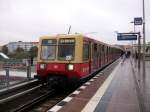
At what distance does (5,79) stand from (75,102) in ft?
16.5

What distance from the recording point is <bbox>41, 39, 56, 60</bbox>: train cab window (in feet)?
52.8

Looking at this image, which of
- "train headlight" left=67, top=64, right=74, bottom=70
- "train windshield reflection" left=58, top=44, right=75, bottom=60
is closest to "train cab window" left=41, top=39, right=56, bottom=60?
"train windshield reflection" left=58, top=44, right=75, bottom=60

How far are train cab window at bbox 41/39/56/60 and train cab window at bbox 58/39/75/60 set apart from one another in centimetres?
34

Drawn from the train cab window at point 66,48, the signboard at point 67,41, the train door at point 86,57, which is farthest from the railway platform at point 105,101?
the signboard at point 67,41

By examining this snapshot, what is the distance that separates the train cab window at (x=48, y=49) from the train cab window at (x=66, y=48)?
0.34 meters

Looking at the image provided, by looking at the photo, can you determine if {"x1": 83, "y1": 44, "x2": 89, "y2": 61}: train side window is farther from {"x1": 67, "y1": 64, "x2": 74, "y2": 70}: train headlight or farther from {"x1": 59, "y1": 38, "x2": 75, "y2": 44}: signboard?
{"x1": 67, "y1": 64, "x2": 74, "y2": 70}: train headlight

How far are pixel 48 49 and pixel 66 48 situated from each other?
40.8 inches

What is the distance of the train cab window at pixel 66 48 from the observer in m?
15.6

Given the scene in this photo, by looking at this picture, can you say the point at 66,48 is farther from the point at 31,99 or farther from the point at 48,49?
the point at 31,99

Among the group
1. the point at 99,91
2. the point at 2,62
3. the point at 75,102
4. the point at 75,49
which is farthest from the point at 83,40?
the point at 75,102

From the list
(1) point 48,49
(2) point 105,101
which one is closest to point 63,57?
(1) point 48,49

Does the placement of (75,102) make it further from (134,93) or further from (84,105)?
(134,93)

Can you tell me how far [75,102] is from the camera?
1112cm

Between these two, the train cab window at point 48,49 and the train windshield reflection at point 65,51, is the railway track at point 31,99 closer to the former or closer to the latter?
the train cab window at point 48,49
